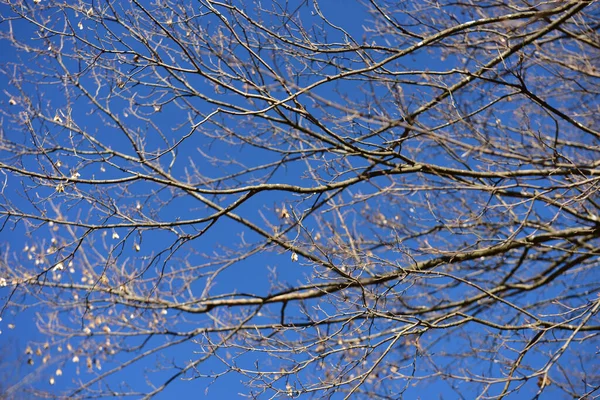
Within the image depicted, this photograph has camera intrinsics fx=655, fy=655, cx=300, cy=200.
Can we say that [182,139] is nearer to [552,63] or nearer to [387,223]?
[387,223]

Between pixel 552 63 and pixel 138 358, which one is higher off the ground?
pixel 552 63

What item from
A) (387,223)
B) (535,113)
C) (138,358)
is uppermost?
(535,113)

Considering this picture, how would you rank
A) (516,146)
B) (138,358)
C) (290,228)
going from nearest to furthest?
(516,146) < (290,228) < (138,358)

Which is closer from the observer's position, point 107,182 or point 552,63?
point 107,182

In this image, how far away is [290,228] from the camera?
5891mm

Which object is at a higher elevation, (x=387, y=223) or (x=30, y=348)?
(x=387, y=223)

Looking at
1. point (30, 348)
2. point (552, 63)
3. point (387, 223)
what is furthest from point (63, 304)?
point (552, 63)

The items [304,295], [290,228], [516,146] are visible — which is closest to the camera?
[516,146]

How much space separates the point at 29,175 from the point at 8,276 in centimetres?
171

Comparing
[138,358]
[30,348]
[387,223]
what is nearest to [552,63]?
[387,223]

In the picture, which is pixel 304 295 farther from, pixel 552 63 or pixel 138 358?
pixel 552 63

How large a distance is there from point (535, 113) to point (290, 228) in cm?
302

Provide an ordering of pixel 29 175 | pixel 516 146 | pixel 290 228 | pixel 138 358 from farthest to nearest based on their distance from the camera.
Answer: pixel 138 358 < pixel 290 228 < pixel 516 146 < pixel 29 175

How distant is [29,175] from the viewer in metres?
4.75
